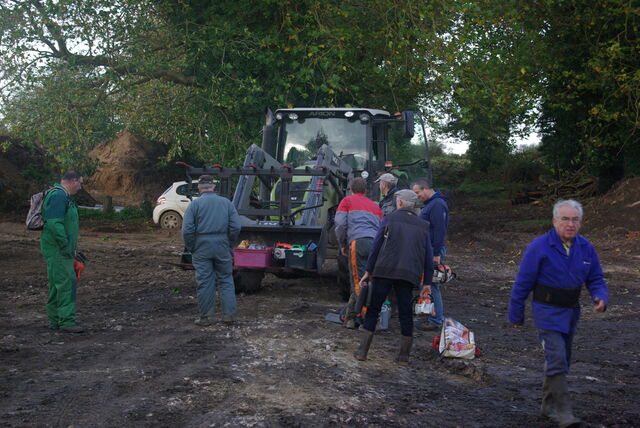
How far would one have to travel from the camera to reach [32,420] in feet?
17.3

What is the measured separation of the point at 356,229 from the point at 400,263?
1815mm

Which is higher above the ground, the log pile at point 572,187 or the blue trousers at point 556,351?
the log pile at point 572,187

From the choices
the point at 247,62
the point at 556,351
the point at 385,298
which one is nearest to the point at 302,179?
the point at 385,298

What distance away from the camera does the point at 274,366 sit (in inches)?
280

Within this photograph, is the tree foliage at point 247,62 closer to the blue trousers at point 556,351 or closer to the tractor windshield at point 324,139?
the tractor windshield at point 324,139

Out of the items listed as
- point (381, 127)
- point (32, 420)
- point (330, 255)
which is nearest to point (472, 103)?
point (381, 127)

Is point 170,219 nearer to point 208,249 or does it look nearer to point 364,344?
point 208,249

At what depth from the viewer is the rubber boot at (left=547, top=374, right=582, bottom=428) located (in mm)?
5398

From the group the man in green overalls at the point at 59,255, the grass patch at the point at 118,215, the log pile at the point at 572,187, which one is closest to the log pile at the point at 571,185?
the log pile at the point at 572,187

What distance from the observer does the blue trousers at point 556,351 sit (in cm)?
565

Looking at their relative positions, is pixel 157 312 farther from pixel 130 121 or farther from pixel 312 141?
pixel 130 121

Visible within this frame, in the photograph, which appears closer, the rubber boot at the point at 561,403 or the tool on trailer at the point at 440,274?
the rubber boot at the point at 561,403

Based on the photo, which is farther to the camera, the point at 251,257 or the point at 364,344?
the point at 251,257

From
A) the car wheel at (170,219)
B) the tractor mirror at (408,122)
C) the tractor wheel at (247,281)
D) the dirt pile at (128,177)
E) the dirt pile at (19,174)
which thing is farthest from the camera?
the dirt pile at (128,177)
